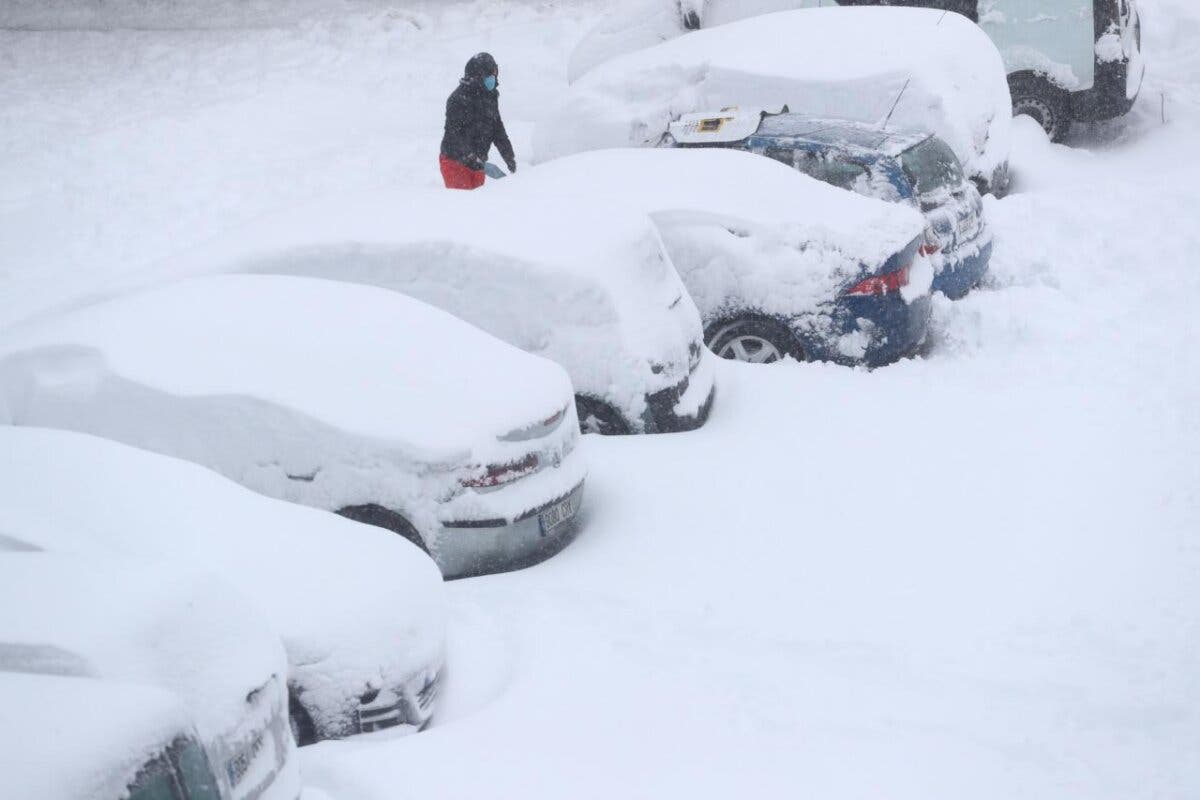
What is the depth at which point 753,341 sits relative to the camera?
745 centimetres

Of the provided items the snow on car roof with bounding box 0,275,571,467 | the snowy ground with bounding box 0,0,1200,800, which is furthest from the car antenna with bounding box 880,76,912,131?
the snow on car roof with bounding box 0,275,571,467

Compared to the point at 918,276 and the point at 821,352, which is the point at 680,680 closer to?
the point at 821,352

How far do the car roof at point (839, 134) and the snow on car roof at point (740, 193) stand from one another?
45 centimetres

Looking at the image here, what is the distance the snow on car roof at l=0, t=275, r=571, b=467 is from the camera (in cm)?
500

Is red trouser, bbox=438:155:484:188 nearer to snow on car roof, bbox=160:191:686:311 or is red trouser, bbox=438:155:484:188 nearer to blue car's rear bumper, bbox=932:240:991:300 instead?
snow on car roof, bbox=160:191:686:311

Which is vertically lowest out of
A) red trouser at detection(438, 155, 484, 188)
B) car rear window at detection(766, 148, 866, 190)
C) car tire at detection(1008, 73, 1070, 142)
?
car tire at detection(1008, 73, 1070, 142)

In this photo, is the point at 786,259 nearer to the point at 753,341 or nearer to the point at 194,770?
the point at 753,341

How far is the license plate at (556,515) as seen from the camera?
5262 millimetres

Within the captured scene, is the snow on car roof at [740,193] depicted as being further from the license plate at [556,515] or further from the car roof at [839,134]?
the license plate at [556,515]

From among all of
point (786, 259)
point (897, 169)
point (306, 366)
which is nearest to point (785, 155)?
A: point (897, 169)

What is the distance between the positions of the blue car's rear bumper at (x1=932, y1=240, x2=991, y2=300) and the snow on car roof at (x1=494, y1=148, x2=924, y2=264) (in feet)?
2.21

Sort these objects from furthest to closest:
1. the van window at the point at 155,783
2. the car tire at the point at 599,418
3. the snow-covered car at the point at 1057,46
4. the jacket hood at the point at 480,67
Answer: the snow-covered car at the point at 1057,46 → the jacket hood at the point at 480,67 → the car tire at the point at 599,418 → the van window at the point at 155,783

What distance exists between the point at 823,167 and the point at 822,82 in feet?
5.84

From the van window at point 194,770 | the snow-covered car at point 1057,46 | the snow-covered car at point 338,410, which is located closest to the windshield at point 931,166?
the snow-covered car at point 338,410
